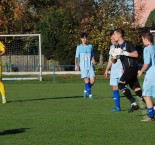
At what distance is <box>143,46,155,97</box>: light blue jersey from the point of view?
11.5 m

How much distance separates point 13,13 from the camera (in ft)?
160

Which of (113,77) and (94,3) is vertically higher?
(94,3)

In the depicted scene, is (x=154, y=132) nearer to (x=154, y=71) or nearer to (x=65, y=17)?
(x=154, y=71)

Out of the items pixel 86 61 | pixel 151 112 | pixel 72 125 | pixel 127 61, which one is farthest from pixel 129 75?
pixel 86 61

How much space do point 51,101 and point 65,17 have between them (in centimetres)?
2979

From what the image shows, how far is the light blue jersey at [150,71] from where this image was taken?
37.8ft

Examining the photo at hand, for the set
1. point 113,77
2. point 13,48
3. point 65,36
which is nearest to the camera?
point 113,77

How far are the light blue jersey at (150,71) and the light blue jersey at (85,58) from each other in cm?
736

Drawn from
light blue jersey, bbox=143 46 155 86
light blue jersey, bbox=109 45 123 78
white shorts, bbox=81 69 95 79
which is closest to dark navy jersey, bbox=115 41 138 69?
light blue jersey, bbox=109 45 123 78

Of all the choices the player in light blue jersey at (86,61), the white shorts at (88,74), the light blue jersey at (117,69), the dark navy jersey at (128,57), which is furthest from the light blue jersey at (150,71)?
the white shorts at (88,74)

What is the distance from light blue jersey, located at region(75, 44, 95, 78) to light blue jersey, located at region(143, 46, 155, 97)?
736cm

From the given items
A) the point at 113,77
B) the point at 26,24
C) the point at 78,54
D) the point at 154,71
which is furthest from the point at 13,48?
the point at 154,71

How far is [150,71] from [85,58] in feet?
24.5

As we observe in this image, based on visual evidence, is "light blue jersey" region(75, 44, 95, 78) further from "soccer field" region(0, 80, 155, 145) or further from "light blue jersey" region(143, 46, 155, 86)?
"light blue jersey" region(143, 46, 155, 86)
